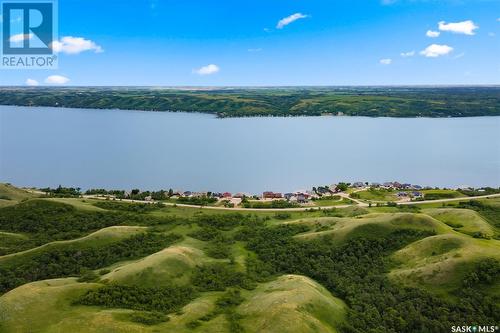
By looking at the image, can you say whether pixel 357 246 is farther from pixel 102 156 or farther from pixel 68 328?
pixel 102 156

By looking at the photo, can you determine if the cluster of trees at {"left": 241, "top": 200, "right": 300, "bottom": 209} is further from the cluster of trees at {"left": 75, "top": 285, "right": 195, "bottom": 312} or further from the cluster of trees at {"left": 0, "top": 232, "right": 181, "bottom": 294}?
the cluster of trees at {"left": 75, "top": 285, "right": 195, "bottom": 312}

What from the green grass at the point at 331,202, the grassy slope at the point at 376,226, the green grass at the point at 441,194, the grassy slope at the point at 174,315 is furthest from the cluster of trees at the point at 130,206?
the green grass at the point at 441,194

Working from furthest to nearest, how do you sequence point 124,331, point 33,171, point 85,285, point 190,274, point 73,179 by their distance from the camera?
point 33,171 < point 73,179 < point 190,274 < point 85,285 < point 124,331

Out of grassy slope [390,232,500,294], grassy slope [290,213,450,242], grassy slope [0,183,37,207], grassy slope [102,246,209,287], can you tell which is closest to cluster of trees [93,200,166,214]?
grassy slope [0,183,37,207]

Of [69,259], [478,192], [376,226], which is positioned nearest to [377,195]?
[478,192]

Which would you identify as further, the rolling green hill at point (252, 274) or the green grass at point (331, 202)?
the green grass at point (331, 202)

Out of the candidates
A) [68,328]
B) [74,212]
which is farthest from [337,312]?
[74,212]

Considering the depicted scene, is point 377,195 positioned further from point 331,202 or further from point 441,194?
point 441,194

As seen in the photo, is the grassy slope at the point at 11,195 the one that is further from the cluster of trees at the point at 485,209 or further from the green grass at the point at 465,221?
the cluster of trees at the point at 485,209
